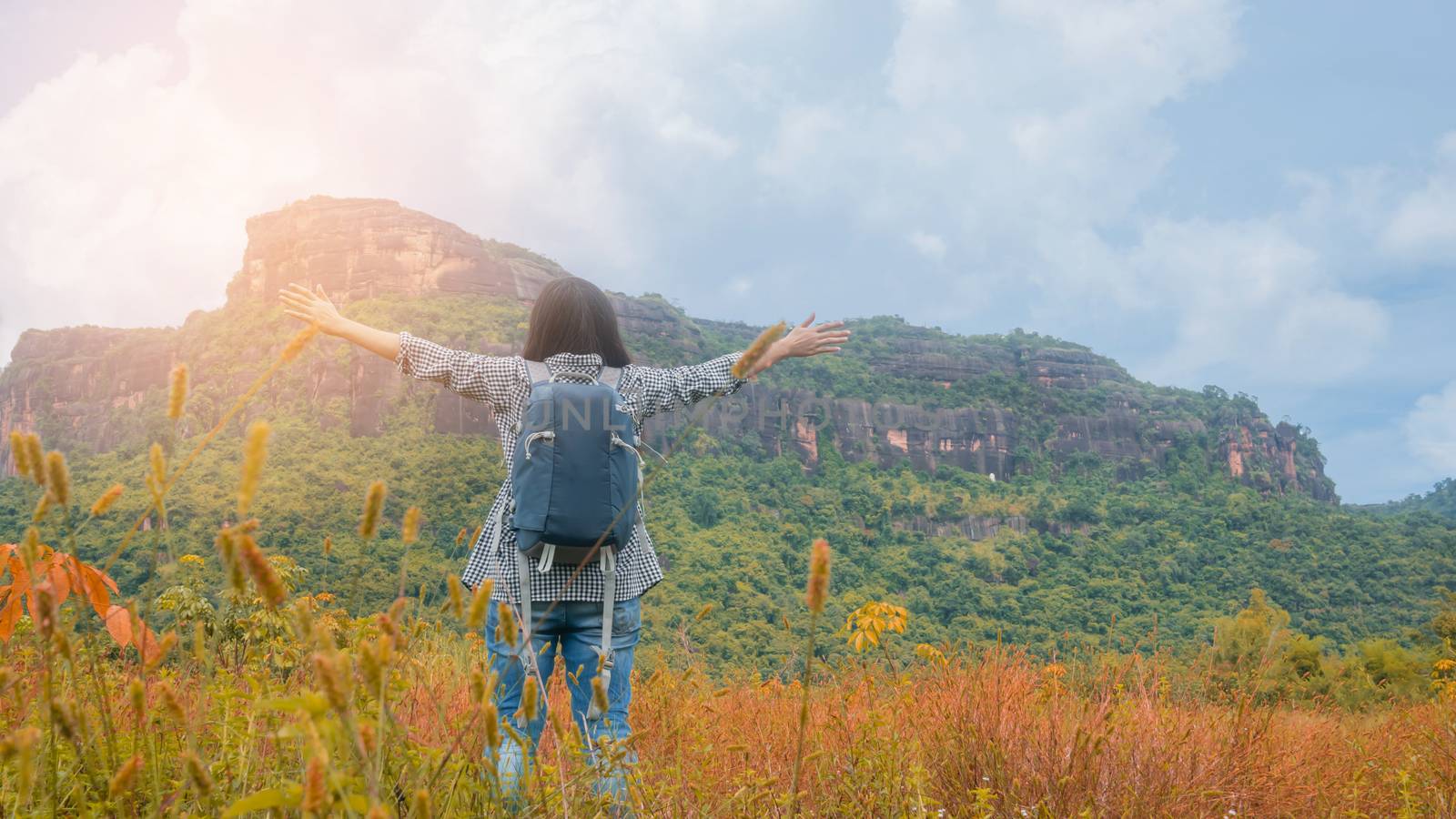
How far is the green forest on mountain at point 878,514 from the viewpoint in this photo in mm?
35719

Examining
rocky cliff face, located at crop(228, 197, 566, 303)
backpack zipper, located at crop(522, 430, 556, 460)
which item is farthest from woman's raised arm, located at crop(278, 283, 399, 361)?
rocky cliff face, located at crop(228, 197, 566, 303)

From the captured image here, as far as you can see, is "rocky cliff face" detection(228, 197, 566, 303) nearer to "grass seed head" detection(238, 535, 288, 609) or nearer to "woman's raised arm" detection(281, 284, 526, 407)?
"woman's raised arm" detection(281, 284, 526, 407)

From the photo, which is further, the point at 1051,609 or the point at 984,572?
the point at 984,572

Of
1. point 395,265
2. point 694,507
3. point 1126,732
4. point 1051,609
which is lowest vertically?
point 1051,609

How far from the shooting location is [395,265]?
218 feet

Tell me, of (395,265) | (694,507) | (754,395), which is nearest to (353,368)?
(395,265)

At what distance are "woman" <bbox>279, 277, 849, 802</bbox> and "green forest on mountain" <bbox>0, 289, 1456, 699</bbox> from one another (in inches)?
790

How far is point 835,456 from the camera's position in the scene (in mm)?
69250

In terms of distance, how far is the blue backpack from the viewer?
7.31 ft

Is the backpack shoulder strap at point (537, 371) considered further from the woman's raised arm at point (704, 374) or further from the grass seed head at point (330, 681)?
the grass seed head at point (330, 681)

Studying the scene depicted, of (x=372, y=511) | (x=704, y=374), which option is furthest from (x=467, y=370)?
(x=372, y=511)

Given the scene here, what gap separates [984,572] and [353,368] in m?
45.7

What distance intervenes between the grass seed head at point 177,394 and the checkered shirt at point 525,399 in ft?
4.55

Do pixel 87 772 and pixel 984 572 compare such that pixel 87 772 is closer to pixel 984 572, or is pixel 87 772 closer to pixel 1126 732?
pixel 1126 732
